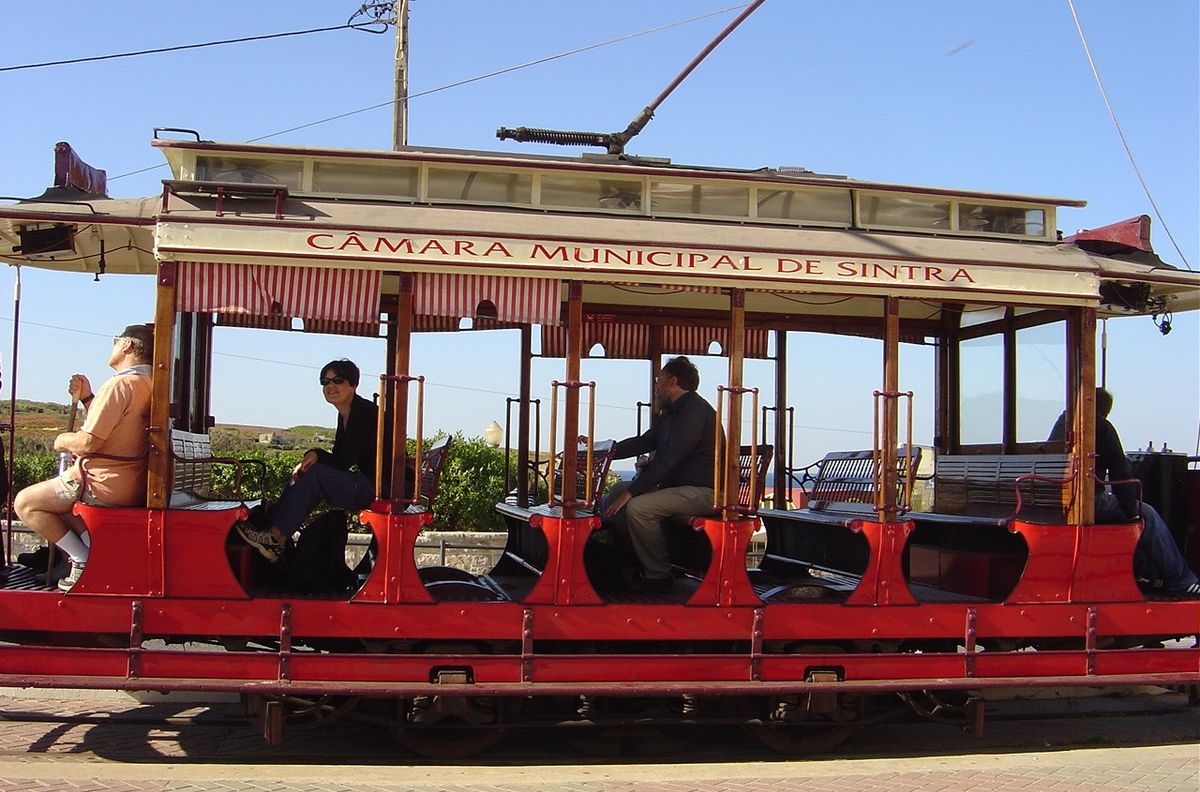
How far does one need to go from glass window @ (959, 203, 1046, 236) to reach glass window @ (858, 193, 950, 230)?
0.52ft

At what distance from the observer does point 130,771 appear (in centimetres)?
576

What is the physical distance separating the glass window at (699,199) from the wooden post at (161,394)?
2.89 meters

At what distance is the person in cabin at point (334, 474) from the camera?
6.22 m

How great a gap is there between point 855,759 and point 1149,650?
6.48 ft

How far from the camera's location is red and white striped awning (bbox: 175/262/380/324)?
5.98 metres

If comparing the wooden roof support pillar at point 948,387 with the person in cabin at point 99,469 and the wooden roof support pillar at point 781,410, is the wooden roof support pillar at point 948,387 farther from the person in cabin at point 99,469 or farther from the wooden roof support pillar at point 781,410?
the person in cabin at point 99,469

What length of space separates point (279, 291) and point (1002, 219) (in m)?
4.67

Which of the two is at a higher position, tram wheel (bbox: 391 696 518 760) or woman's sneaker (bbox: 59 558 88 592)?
woman's sneaker (bbox: 59 558 88 592)

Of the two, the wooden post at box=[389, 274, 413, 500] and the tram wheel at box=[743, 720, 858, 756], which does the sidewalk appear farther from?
the wooden post at box=[389, 274, 413, 500]

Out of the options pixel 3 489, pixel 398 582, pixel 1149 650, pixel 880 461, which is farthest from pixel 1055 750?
pixel 3 489

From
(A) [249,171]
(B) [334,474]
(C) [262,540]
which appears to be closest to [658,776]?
(B) [334,474]

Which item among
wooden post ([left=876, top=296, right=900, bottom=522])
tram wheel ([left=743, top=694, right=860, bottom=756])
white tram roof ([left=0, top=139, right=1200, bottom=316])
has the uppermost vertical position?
white tram roof ([left=0, top=139, right=1200, bottom=316])

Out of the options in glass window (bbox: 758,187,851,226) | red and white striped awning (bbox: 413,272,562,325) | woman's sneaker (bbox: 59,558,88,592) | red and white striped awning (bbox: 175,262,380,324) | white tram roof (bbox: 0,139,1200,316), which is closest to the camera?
woman's sneaker (bbox: 59,558,88,592)

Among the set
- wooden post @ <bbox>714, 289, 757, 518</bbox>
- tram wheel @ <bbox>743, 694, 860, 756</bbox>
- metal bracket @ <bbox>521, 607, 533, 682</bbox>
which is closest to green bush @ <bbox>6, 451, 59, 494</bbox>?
metal bracket @ <bbox>521, 607, 533, 682</bbox>
